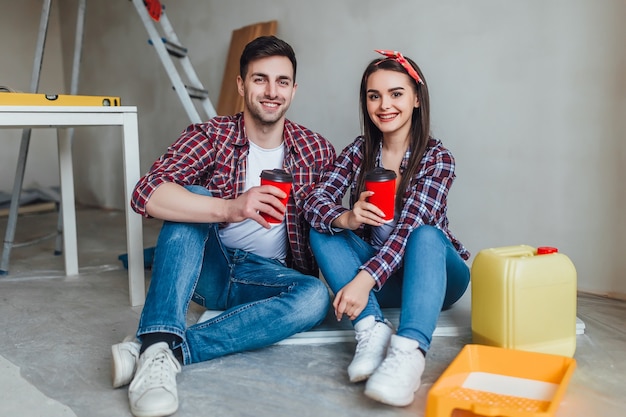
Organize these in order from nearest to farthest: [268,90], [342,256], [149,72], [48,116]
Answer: [342,256] → [268,90] → [48,116] → [149,72]

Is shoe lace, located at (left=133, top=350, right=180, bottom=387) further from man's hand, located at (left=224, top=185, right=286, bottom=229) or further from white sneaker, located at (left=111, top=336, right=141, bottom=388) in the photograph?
man's hand, located at (left=224, top=185, right=286, bottom=229)

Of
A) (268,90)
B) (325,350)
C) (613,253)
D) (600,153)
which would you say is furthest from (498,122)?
(325,350)

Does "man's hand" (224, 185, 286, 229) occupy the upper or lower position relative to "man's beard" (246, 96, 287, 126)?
lower

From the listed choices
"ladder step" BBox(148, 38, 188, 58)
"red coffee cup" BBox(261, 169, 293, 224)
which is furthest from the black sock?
"ladder step" BBox(148, 38, 188, 58)

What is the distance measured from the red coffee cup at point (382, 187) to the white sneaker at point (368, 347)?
0.99 feet

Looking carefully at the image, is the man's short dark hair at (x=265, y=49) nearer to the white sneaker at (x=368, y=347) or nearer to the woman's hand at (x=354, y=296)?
the woman's hand at (x=354, y=296)

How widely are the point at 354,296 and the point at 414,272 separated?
6.6 inches

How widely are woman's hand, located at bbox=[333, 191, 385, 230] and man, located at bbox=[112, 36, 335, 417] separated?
7.3 inches

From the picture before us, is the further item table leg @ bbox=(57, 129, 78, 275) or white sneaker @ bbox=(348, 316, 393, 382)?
table leg @ bbox=(57, 129, 78, 275)

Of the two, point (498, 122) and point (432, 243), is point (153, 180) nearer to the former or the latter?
point (432, 243)

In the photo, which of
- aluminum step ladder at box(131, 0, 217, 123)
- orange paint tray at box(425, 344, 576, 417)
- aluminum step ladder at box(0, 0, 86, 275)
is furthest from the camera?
aluminum step ladder at box(0, 0, 86, 275)

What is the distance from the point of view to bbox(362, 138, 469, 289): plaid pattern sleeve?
5.61ft

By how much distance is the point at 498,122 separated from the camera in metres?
2.62

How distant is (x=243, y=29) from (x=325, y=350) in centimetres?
245
